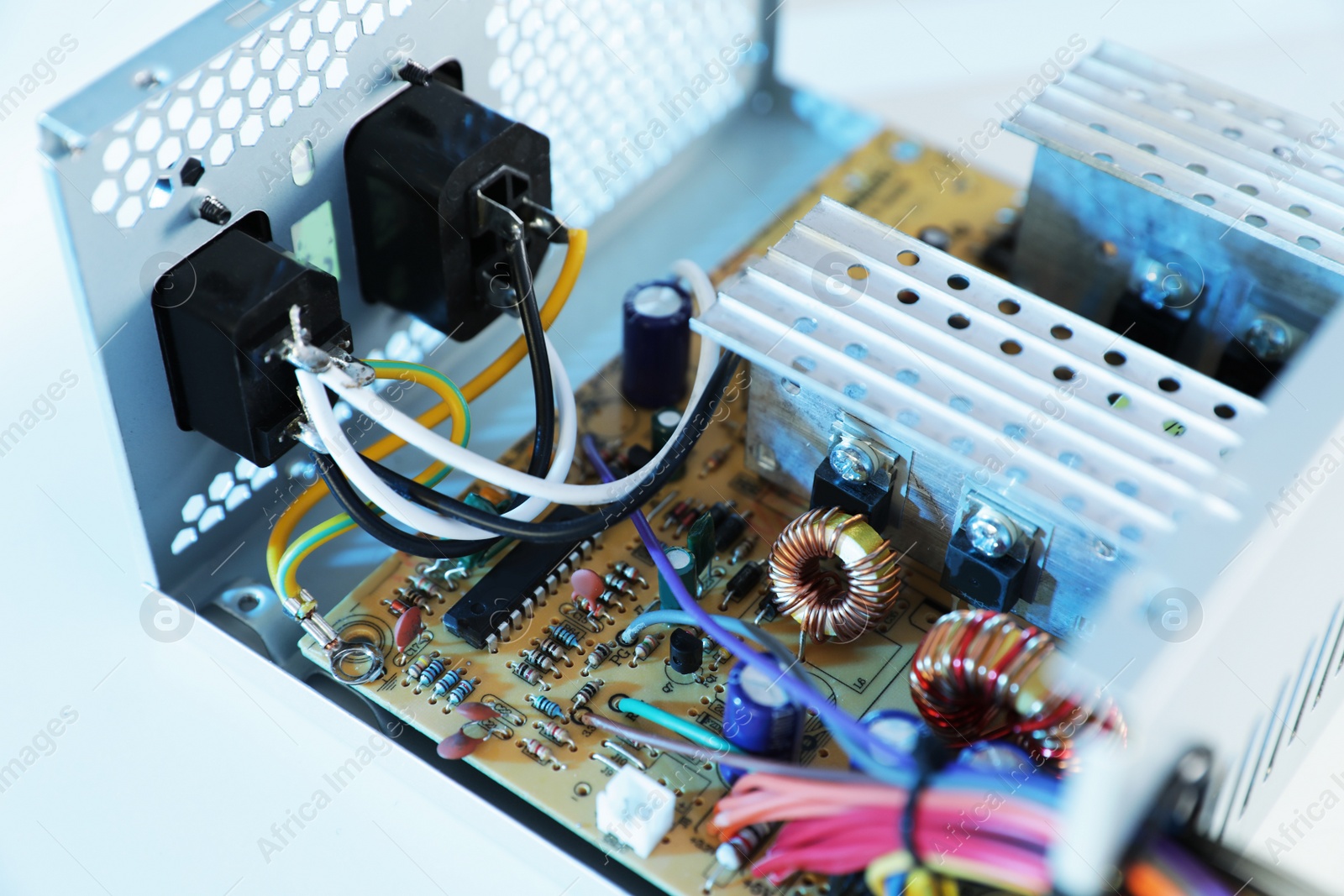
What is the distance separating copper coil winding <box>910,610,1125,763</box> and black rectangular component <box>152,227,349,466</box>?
1.05 meters

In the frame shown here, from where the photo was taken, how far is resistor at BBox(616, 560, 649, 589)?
2516 millimetres

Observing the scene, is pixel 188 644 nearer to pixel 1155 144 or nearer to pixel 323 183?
pixel 323 183

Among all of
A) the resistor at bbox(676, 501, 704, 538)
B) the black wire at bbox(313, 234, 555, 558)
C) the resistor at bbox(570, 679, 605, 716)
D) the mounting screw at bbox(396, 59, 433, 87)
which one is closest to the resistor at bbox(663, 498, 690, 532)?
the resistor at bbox(676, 501, 704, 538)

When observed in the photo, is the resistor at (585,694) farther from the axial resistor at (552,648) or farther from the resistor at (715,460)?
the resistor at (715,460)

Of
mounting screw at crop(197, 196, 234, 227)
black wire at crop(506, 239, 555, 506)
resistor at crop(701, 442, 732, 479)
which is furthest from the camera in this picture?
resistor at crop(701, 442, 732, 479)

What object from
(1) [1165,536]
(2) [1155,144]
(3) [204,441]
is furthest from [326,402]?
(2) [1155,144]

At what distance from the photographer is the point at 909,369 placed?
2289 mm

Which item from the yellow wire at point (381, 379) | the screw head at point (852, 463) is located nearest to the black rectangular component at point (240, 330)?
the yellow wire at point (381, 379)

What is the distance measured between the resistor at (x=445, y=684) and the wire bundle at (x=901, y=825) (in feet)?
1.65

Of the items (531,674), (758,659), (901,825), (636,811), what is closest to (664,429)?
(531,674)

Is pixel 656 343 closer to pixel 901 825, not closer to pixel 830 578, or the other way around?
pixel 830 578

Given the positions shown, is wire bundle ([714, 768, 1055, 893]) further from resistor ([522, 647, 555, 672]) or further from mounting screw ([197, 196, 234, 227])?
mounting screw ([197, 196, 234, 227])

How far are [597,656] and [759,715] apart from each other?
1.22 ft

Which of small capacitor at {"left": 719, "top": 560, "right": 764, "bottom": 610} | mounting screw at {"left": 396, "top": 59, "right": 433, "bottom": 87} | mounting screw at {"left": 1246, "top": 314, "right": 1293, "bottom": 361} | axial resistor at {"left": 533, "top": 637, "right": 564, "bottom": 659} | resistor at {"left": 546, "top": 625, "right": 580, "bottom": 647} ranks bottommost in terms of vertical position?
axial resistor at {"left": 533, "top": 637, "right": 564, "bottom": 659}
